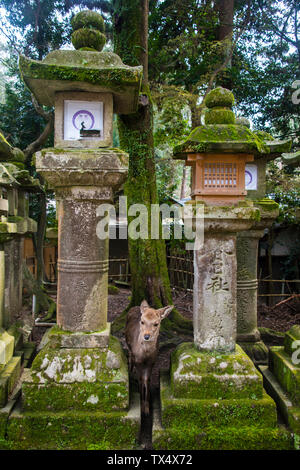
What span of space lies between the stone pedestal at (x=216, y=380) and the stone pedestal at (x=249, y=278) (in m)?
1.27

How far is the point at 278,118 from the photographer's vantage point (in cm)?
1053

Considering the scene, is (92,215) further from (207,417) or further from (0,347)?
(207,417)

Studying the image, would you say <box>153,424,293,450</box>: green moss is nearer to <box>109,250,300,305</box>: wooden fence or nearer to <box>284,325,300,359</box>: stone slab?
<box>284,325,300,359</box>: stone slab

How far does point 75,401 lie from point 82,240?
1.62 m

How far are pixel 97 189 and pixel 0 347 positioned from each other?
80.7 inches

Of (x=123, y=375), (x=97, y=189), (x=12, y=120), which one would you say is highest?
(x=12, y=120)

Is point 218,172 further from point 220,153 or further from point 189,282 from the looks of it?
point 189,282

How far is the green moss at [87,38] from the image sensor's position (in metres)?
3.93

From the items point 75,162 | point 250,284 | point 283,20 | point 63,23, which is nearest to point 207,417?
point 250,284

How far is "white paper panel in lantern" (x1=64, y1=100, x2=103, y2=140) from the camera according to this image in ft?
12.6

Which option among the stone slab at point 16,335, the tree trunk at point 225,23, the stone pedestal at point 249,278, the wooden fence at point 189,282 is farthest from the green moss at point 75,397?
the tree trunk at point 225,23

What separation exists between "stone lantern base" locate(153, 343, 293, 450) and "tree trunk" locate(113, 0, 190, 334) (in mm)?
2464

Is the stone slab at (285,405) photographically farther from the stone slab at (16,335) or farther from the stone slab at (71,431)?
the stone slab at (16,335)

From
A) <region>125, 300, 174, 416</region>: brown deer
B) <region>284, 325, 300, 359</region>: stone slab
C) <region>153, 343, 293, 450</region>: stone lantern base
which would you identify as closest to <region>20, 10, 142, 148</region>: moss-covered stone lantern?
<region>125, 300, 174, 416</region>: brown deer
